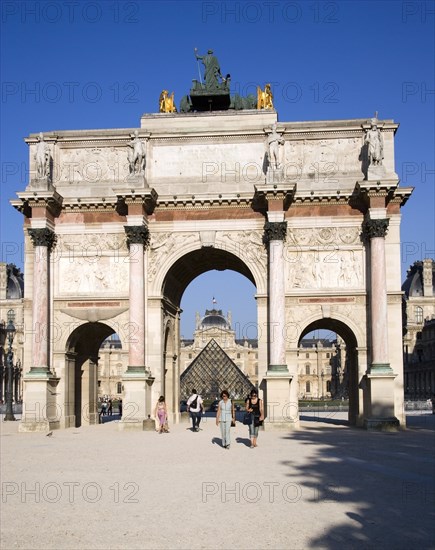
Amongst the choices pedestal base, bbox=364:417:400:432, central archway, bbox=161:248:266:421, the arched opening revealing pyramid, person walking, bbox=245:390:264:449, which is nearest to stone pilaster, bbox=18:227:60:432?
central archway, bbox=161:248:266:421

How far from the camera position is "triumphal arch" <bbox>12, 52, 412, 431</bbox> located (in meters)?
29.6

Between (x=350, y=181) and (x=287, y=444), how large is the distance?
1264cm

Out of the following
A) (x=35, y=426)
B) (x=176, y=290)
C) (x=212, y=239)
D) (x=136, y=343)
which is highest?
(x=212, y=239)

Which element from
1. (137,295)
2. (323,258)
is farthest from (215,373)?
(137,295)

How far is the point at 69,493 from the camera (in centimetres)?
1305

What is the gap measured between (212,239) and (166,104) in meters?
6.88

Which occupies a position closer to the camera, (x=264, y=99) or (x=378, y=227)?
(x=378, y=227)

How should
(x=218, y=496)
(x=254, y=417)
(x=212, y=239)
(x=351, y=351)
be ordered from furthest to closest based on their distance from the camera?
(x=351, y=351)
(x=212, y=239)
(x=254, y=417)
(x=218, y=496)

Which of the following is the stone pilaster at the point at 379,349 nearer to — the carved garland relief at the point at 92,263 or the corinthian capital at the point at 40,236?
the carved garland relief at the point at 92,263

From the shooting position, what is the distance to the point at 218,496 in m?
12.7

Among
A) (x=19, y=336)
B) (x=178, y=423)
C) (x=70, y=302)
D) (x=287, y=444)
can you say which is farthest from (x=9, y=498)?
(x=19, y=336)

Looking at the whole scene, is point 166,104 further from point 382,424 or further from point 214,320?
point 214,320

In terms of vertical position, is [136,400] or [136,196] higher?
[136,196]

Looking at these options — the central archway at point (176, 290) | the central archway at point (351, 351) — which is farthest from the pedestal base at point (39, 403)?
the central archway at point (351, 351)
